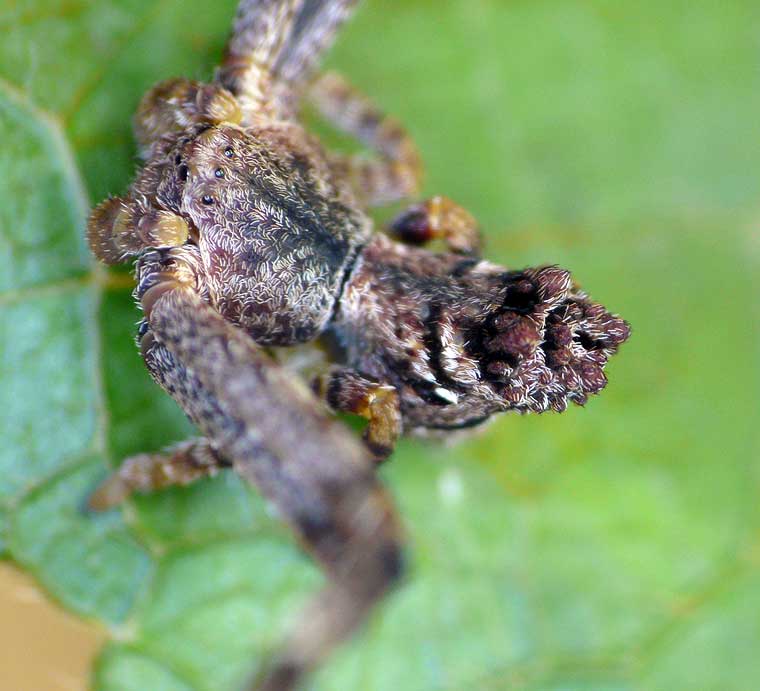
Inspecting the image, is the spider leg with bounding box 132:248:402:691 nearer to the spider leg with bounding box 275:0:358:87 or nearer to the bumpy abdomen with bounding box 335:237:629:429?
the bumpy abdomen with bounding box 335:237:629:429

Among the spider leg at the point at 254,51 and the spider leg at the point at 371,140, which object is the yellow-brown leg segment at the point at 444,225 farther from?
the spider leg at the point at 254,51

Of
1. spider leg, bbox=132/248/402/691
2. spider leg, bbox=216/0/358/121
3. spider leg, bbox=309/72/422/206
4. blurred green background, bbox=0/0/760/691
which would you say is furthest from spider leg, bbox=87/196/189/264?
spider leg, bbox=309/72/422/206

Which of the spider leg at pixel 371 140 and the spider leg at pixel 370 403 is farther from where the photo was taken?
the spider leg at pixel 371 140

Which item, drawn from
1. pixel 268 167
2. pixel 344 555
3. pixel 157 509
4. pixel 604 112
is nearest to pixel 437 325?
pixel 268 167

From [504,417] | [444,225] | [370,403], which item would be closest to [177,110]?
[444,225]

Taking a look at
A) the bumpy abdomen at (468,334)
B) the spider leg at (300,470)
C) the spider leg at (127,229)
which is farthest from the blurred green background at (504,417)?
the spider leg at (300,470)

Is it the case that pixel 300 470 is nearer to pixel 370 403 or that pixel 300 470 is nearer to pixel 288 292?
pixel 370 403
